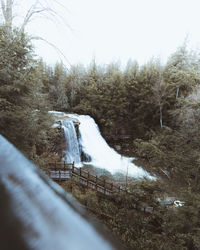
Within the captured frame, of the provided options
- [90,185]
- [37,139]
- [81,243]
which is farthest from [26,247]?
[90,185]

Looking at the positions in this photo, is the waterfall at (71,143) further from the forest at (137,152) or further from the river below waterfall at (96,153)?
the forest at (137,152)

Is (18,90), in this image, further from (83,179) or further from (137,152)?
(83,179)

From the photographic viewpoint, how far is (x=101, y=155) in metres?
11.1

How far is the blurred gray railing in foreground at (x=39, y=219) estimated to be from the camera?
0.90 feet

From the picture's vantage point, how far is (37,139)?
172 inches

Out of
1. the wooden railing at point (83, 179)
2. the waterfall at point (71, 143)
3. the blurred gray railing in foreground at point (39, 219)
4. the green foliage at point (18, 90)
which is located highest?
the green foliage at point (18, 90)

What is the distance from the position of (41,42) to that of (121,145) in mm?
11083

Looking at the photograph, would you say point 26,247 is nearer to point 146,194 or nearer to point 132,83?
point 146,194

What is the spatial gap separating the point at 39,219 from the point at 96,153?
1084 cm

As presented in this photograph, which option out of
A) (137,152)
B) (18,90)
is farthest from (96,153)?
(18,90)


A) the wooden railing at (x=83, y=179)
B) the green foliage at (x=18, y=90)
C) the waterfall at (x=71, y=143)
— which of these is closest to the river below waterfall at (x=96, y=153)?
the waterfall at (x=71, y=143)

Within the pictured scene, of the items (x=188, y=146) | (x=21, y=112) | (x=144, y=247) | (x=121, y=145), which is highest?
(x=21, y=112)

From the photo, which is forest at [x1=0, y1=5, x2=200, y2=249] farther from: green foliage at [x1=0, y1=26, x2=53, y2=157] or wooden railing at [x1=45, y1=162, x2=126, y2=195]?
wooden railing at [x1=45, y1=162, x2=126, y2=195]

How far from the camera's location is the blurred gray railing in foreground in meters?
0.27
